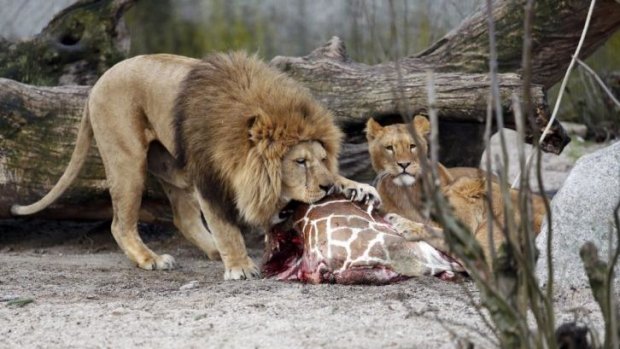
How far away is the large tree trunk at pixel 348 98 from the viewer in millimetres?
6426

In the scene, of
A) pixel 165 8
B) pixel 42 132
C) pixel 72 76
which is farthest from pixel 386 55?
pixel 42 132

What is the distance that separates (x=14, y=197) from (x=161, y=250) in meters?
1.03

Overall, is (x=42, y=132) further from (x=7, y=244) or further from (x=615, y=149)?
(x=615, y=149)

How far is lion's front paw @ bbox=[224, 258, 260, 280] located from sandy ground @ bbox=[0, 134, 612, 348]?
0.34 feet

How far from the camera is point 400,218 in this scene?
568 cm

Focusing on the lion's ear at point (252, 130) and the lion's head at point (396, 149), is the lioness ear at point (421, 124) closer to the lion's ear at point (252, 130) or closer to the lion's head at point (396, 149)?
Answer: the lion's head at point (396, 149)

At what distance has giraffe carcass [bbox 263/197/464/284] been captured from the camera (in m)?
5.15

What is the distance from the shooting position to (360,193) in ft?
18.0

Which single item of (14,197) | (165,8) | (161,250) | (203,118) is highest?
(165,8)

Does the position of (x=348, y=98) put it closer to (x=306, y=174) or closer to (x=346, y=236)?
(x=306, y=174)

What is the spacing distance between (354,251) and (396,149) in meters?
0.83

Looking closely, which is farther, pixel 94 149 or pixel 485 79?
pixel 94 149

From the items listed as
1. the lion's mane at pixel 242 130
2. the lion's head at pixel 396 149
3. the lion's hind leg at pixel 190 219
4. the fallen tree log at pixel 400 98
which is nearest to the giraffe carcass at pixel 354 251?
the lion's mane at pixel 242 130

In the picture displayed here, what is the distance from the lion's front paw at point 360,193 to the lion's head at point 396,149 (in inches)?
5.6
